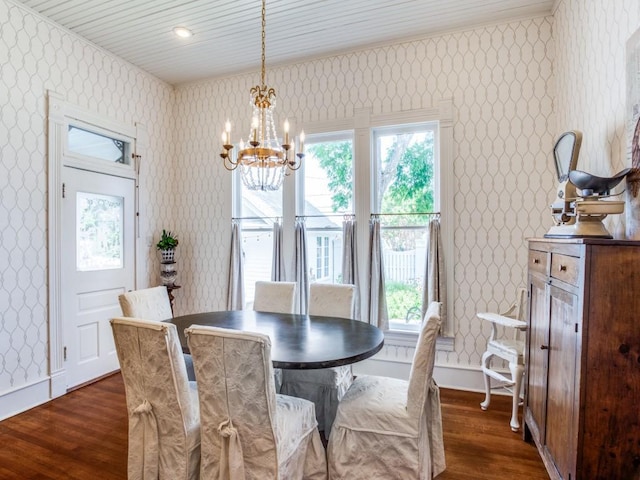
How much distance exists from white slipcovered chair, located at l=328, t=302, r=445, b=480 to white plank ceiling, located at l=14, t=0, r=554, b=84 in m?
2.54

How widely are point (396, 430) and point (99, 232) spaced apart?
3284mm

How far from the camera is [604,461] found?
145cm

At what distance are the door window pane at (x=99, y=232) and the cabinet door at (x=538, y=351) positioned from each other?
377 centimetres

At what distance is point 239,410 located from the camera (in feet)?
5.27

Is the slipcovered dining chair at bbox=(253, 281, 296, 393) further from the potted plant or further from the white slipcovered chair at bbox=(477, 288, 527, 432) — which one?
the white slipcovered chair at bbox=(477, 288, 527, 432)

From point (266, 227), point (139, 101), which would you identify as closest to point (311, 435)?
point (266, 227)

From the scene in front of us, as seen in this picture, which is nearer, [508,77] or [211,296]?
[508,77]

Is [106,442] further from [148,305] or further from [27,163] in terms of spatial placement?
[27,163]

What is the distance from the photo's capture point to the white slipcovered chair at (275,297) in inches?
119

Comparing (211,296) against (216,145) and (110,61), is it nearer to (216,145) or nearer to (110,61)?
(216,145)

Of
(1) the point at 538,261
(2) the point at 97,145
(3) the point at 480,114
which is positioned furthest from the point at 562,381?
(2) the point at 97,145

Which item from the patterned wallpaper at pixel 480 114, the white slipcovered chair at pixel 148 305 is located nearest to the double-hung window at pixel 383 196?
the patterned wallpaper at pixel 480 114

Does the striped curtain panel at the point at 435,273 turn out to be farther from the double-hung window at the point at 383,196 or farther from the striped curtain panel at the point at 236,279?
the striped curtain panel at the point at 236,279

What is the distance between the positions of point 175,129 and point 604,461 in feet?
15.6
